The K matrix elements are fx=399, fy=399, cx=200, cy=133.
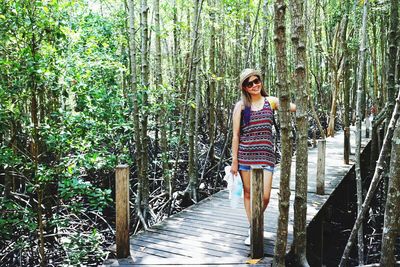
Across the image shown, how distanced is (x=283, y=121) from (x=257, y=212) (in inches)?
33.8

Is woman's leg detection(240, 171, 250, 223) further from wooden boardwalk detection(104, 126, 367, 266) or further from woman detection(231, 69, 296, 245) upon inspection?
wooden boardwalk detection(104, 126, 367, 266)

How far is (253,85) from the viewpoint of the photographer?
3.07 m

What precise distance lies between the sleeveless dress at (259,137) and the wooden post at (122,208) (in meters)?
0.96

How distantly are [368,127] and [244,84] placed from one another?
7.99m

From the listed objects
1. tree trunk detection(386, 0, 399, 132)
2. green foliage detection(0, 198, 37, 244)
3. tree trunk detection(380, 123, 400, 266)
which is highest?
tree trunk detection(386, 0, 399, 132)

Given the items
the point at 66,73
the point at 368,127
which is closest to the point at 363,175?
the point at 368,127

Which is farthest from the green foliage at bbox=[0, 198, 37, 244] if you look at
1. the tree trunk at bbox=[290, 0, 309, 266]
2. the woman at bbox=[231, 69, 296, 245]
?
the tree trunk at bbox=[290, 0, 309, 266]

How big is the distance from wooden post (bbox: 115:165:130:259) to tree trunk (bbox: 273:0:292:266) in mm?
1194

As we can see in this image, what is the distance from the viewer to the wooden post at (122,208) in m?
3.04

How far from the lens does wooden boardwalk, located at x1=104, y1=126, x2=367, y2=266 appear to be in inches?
127

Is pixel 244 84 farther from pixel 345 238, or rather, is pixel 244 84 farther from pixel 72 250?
pixel 345 238

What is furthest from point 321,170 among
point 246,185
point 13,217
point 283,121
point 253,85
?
point 13,217

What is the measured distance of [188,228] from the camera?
4.02 metres

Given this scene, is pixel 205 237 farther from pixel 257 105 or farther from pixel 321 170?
pixel 321 170
